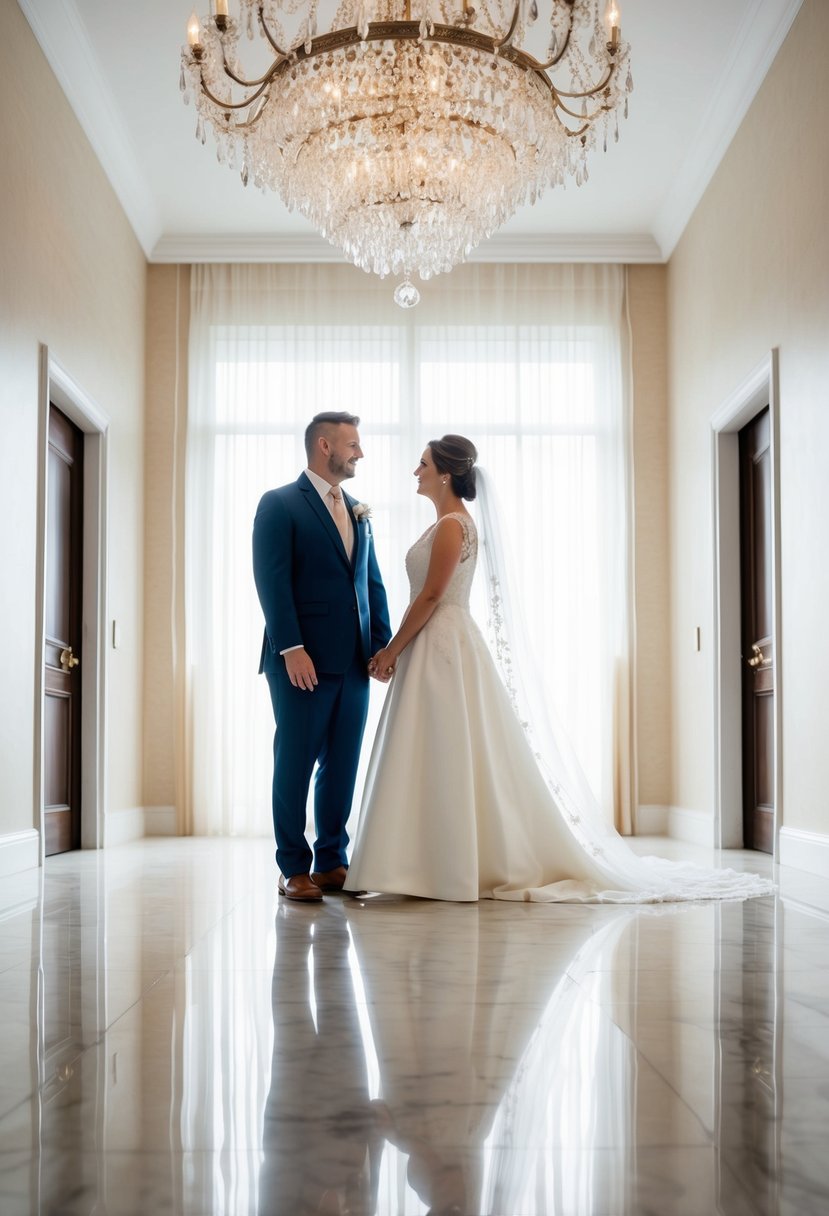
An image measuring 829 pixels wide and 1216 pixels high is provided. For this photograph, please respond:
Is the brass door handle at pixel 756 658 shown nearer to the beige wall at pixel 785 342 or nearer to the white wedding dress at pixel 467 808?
the beige wall at pixel 785 342

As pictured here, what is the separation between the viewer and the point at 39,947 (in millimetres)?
3051

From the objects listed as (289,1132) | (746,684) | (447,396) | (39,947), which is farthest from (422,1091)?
(447,396)

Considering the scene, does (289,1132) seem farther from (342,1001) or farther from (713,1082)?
(342,1001)

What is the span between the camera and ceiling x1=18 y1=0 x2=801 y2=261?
516 cm

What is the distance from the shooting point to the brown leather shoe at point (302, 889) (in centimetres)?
386

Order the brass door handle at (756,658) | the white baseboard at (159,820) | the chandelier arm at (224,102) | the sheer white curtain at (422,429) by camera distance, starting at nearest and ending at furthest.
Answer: the chandelier arm at (224,102)
the brass door handle at (756,658)
the white baseboard at (159,820)
the sheer white curtain at (422,429)

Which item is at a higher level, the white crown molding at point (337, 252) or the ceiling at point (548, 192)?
the ceiling at point (548, 192)

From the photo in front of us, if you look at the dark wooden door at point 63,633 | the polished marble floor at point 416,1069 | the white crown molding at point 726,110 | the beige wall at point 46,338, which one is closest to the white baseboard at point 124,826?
the beige wall at point 46,338

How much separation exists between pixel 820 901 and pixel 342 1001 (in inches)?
93.2

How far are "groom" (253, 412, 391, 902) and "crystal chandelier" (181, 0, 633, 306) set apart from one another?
83cm

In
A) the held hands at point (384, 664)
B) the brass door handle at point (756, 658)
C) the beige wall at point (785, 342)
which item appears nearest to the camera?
the held hands at point (384, 664)

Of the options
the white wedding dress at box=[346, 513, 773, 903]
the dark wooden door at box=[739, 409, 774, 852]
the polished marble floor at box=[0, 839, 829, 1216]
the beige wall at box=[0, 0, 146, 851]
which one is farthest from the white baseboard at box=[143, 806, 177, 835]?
the polished marble floor at box=[0, 839, 829, 1216]

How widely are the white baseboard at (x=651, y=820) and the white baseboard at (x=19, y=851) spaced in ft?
12.6

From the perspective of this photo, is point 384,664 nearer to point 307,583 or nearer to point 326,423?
point 307,583
